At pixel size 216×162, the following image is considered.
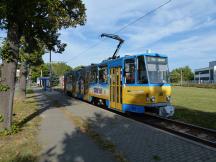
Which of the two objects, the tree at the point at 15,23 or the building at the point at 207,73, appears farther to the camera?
the building at the point at 207,73

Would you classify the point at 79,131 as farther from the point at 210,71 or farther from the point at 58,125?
the point at 210,71

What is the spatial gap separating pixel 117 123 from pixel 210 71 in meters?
112

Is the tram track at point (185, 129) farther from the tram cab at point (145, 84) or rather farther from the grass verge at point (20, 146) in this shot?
the grass verge at point (20, 146)

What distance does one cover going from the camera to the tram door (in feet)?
47.5

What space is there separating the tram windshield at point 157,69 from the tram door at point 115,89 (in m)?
1.83

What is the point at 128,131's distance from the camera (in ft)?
32.6

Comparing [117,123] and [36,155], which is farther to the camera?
[117,123]

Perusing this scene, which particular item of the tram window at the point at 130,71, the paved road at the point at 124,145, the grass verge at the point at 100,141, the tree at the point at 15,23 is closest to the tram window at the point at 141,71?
the tram window at the point at 130,71

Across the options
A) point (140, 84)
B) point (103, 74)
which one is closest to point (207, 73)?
point (103, 74)

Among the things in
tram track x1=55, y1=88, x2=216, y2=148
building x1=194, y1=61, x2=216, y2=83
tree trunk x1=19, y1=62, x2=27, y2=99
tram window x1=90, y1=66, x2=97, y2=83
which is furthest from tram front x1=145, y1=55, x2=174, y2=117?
building x1=194, y1=61, x2=216, y2=83

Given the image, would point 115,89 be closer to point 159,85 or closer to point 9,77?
point 159,85

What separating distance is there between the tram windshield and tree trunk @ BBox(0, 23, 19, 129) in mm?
5952

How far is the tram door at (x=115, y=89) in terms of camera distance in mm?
14469

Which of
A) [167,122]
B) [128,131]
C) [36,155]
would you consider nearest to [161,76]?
[167,122]
